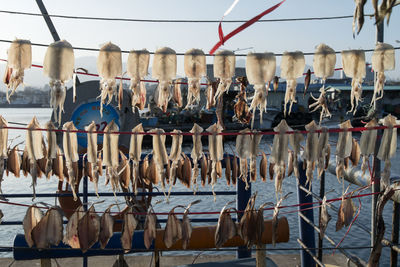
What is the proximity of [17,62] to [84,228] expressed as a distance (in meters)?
1.37

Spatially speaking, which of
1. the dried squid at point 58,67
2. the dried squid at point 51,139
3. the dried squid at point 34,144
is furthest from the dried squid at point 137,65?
the dried squid at point 34,144

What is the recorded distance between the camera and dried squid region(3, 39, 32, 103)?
285 centimetres

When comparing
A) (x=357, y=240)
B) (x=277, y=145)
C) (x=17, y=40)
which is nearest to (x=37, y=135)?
(x=17, y=40)

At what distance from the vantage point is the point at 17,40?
2.87 metres

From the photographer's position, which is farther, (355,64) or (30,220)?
(30,220)

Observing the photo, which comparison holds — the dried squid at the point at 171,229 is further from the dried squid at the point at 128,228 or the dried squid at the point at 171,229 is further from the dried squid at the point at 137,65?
the dried squid at the point at 137,65

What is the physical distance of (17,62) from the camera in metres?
2.86

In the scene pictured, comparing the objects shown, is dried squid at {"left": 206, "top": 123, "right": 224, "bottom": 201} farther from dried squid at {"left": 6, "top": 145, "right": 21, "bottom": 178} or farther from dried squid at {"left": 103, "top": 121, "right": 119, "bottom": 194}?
dried squid at {"left": 6, "top": 145, "right": 21, "bottom": 178}

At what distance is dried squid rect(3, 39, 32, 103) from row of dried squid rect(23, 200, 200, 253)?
1042 millimetres

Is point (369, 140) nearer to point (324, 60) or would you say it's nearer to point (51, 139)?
point (324, 60)

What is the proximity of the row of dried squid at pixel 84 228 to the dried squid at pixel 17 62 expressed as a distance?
1.04 metres

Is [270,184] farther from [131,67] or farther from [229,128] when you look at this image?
[131,67]

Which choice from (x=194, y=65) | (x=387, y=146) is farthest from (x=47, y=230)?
(x=387, y=146)

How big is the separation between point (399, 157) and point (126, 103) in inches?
1523
